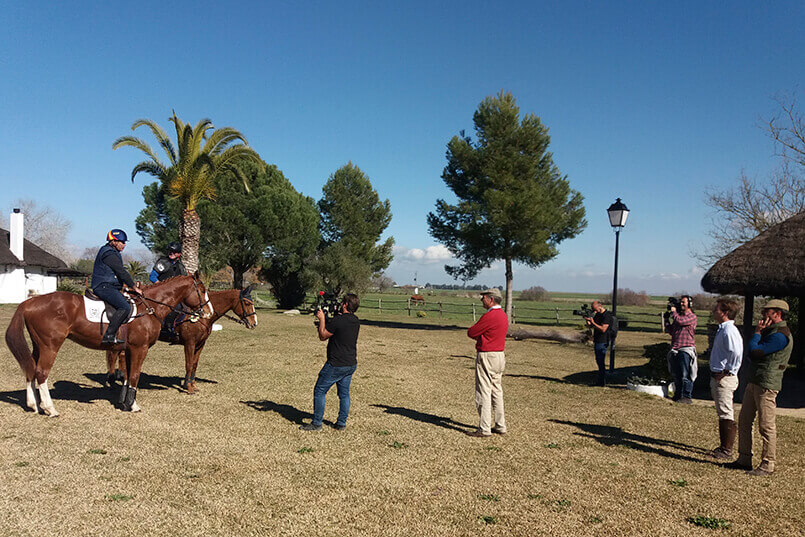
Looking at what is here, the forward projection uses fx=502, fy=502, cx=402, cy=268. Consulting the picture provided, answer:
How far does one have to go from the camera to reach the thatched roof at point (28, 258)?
3272 centimetres

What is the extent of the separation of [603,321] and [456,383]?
12.7 ft

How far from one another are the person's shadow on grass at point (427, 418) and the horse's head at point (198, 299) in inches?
150

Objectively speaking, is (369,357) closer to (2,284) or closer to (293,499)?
(293,499)

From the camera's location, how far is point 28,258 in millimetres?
34281

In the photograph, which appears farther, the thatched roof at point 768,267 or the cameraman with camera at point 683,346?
the thatched roof at point 768,267

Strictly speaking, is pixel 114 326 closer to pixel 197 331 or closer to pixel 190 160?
pixel 197 331

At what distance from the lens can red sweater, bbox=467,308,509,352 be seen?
293 inches

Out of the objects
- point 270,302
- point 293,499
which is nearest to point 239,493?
point 293,499

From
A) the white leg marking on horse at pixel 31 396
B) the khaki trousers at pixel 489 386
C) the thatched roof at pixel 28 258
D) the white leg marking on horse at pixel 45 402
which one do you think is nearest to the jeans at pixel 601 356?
the khaki trousers at pixel 489 386

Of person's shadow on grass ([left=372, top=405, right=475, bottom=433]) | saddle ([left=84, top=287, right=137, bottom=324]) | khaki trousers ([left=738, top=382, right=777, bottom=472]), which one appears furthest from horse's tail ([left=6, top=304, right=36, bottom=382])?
khaki trousers ([left=738, top=382, right=777, bottom=472])

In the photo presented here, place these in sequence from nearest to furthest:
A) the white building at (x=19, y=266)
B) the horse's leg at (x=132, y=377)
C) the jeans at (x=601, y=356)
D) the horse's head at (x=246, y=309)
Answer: the horse's leg at (x=132, y=377), the horse's head at (x=246, y=309), the jeans at (x=601, y=356), the white building at (x=19, y=266)

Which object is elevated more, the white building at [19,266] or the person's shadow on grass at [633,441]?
the white building at [19,266]

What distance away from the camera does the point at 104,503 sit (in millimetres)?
4922

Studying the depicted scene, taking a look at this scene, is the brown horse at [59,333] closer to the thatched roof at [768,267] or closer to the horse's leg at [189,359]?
the horse's leg at [189,359]
